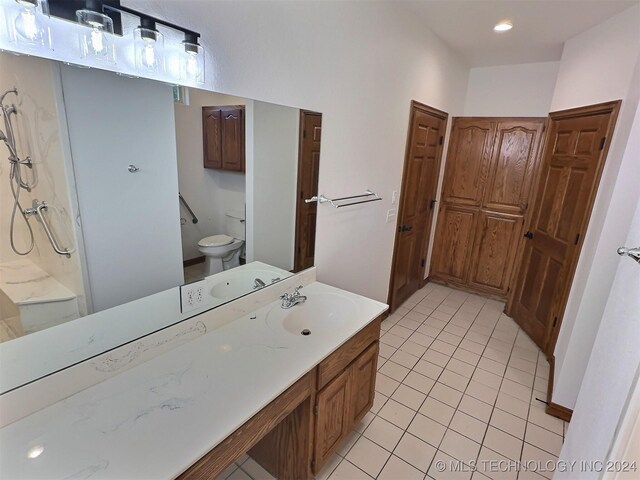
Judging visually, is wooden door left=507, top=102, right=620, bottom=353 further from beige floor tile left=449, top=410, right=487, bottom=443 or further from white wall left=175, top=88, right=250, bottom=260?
white wall left=175, top=88, right=250, bottom=260

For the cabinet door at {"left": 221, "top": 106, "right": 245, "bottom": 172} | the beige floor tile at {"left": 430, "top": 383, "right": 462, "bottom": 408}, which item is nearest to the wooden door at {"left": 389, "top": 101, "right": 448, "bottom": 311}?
the beige floor tile at {"left": 430, "top": 383, "right": 462, "bottom": 408}

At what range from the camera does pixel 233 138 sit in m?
1.51

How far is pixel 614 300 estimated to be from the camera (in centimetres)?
123

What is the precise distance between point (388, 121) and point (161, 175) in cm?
181

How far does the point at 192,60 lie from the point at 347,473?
200 centimetres

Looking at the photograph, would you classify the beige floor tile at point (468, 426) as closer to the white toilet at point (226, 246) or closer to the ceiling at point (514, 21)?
the white toilet at point (226, 246)

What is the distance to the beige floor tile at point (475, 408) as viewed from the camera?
2.11 metres

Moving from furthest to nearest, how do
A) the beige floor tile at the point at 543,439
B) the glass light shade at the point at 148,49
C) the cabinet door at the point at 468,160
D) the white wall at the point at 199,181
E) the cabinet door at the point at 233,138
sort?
1. the cabinet door at the point at 468,160
2. the beige floor tile at the point at 543,439
3. the cabinet door at the point at 233,138
4. the white wall at the point at 199,181
5. the glass light shade at the point at 148,49

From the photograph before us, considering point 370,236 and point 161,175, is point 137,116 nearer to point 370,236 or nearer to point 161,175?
point 161,175

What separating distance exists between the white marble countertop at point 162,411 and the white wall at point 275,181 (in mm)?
542

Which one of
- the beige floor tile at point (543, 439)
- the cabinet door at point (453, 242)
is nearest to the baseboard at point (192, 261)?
the beige floor tile at point (543, 439)

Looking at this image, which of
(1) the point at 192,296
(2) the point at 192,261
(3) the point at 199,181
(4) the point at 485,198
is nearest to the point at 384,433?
(1) the point at 192,296

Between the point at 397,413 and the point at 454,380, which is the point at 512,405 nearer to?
the point at 454,380

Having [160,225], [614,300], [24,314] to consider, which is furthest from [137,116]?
[614,300]
